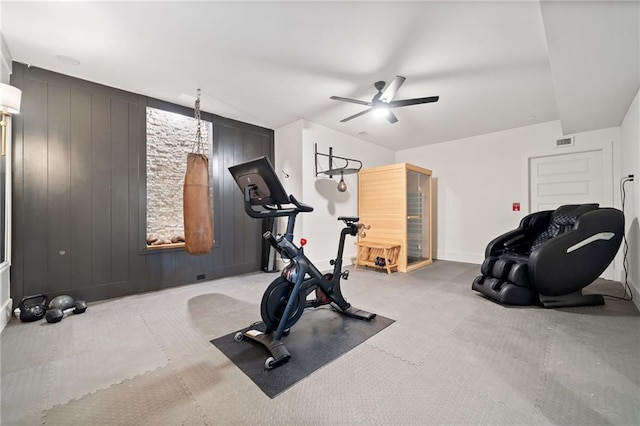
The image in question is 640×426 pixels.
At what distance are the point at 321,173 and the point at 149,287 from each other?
3.26m

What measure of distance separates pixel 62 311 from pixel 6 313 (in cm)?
42

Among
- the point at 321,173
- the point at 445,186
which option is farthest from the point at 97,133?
the point at 445,186

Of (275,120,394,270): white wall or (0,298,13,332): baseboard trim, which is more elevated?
(275,120,394,270): white wall

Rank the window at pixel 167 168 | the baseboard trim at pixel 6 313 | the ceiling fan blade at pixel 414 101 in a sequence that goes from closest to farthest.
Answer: the baseboard trim at pixel 6 313, the ceiling fan blade at pixel 414 101, the window at pixel 167 168

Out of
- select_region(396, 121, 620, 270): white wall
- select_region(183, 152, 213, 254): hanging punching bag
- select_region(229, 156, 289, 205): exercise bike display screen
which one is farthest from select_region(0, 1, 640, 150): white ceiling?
select_region(229, 156, 289, 205): exercise bike display screen

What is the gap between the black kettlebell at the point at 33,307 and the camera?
254 centimetres

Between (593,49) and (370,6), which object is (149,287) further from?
(593,49)

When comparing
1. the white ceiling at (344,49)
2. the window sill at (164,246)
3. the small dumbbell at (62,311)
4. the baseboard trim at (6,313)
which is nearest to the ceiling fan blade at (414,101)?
the white ceiling at (344,49)

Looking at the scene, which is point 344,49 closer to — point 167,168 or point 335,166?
point 335,166

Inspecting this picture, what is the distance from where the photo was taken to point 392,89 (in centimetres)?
295

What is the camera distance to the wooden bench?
4.65 meters

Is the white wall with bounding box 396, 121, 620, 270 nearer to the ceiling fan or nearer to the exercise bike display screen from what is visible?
the ceiling fan

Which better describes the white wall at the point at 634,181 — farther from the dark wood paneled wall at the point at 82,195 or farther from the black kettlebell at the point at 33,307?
the black kettlebell at the point at 33,307

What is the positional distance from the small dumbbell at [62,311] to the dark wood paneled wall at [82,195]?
1.14 ft
